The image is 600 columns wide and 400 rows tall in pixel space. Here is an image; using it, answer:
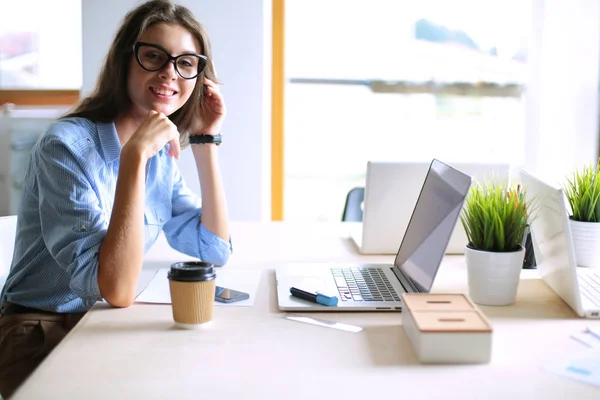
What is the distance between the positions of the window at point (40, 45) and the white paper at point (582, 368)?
9.91 ft

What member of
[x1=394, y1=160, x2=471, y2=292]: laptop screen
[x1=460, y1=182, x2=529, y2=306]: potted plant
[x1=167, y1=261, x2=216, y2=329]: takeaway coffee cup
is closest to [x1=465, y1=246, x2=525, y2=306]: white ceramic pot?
[x1=460, y1=182, x2=529, y2=306]: potted plant

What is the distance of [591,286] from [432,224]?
38cm

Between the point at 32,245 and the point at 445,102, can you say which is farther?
the point at 445,102

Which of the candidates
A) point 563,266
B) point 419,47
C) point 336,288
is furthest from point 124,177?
point 419,47

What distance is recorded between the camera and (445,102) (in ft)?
12.5

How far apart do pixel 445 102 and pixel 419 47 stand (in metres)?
0.33

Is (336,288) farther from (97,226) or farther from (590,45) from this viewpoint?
(590,45)

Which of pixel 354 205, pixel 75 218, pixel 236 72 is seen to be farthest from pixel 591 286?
pixel 236 72

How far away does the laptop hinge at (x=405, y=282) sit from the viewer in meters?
1.48

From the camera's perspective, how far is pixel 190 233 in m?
1.81

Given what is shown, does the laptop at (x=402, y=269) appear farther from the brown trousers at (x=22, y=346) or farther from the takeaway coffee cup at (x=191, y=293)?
the brown trousers at (x=22, y=346)

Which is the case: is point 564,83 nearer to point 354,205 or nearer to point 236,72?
point 354,205

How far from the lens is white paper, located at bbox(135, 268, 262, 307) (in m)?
1.44

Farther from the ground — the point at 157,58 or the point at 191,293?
the point at 157,58
